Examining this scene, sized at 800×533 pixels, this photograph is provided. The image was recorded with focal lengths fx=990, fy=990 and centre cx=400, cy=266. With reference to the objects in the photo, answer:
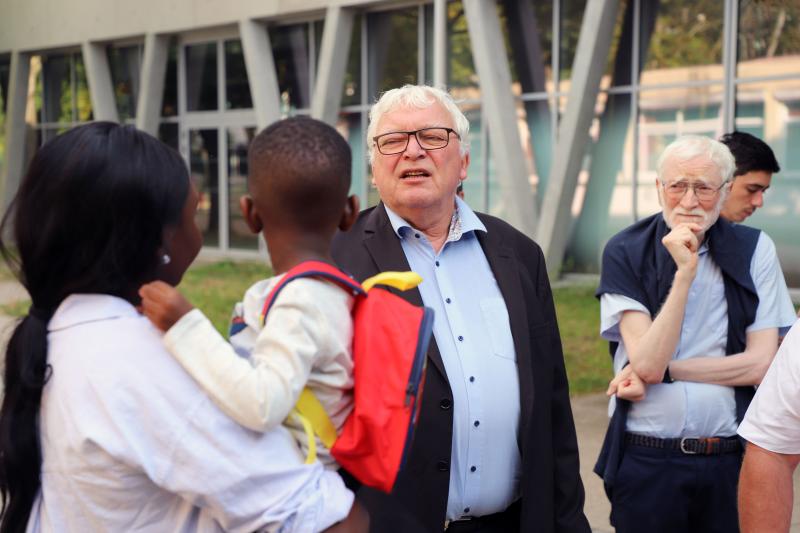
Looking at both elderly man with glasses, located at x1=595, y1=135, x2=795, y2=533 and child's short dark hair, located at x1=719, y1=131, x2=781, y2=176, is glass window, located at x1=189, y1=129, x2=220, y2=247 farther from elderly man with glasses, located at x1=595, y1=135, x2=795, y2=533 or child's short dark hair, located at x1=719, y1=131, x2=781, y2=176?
elderly man with glasses, located at x1=595, y1=135, x2=795, y2=533

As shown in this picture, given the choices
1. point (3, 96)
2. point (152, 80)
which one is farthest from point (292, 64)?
point (3, 96)

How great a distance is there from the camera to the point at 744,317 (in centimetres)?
331

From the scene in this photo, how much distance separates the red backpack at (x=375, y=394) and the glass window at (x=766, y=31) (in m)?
12.7

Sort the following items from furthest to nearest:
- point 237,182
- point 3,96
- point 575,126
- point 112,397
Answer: point 3,96
point 237,182
point 575,126
point 112,397

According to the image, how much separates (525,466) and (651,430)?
2.47 feet

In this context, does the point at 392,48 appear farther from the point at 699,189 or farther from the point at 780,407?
the point at 780,407

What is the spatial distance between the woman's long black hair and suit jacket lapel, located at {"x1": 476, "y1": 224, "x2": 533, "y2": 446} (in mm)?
1364

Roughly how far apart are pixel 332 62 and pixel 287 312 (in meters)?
16.8

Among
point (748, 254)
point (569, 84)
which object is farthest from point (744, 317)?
point (569, 84)

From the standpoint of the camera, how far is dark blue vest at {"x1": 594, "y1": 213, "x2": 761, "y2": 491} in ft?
10.9

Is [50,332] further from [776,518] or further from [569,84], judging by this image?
[569,84]

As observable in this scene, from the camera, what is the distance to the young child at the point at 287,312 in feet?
5.20

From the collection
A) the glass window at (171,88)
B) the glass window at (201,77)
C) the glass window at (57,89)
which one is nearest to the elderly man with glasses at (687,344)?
the glass window at (201,77)

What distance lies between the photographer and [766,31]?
13500 millimetres
